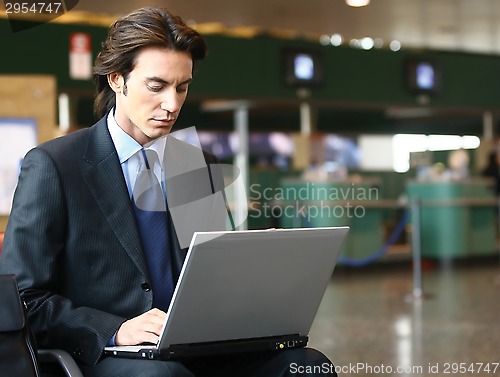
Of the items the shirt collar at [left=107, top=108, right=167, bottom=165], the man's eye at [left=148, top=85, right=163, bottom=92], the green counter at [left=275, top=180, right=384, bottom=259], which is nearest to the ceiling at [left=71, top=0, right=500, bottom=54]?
the green counter at [left=275, top=180, right=384, bottom=259]

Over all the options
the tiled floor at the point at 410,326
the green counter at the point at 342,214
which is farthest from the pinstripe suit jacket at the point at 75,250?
the green counter at the point at 342,214

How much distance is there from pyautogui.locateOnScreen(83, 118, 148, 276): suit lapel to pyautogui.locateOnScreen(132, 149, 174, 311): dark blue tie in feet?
0.18

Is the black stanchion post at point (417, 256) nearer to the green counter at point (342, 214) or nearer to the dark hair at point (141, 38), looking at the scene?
the green counter at point (342, 214)

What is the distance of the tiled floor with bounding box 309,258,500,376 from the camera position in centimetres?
498

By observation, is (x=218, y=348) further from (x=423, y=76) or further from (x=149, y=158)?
(x=423, y=76)

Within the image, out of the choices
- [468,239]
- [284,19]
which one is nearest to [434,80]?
[468,239]

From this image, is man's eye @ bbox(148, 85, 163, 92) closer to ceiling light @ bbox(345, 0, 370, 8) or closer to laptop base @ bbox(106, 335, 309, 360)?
laptop base @ bbox(106, 335, 309, 360)

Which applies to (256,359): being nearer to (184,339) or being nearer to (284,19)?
(184,339)

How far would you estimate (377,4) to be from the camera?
9.09 m

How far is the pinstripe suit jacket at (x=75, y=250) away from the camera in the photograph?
2.00 m

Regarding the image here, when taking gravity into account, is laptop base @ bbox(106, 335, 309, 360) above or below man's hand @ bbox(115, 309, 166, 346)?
below

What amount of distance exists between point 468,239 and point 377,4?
429cm

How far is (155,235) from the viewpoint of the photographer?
7.09 feet

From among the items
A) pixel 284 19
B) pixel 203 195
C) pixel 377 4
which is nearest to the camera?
pixel 203 195
